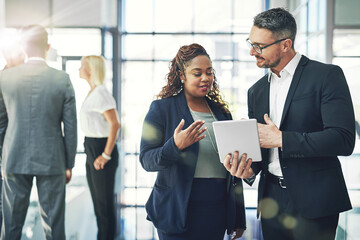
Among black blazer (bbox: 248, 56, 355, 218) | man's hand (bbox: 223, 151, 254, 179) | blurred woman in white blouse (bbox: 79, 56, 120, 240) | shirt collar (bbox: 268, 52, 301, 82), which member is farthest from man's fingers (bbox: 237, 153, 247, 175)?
blurred woman in white blouse (bbox: 79, 56, 120, 240)

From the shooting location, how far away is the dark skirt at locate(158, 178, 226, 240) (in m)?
1.61

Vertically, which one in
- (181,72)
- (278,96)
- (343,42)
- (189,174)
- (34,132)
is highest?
(343,42)

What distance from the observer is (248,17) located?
6703mm

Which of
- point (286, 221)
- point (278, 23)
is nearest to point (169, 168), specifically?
point (286, 221)

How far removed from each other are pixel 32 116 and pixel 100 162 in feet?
2.94

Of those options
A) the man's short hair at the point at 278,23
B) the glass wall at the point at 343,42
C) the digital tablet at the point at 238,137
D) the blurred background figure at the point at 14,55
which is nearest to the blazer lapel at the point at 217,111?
the digital tablet at the point at 238,137

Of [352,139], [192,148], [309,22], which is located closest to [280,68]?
[352,139]

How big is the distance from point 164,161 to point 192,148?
0.52ft

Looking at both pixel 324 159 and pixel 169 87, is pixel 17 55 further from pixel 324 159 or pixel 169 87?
pixel 324 159

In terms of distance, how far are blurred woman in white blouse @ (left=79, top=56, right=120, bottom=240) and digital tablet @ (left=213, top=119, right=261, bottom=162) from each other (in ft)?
5.87

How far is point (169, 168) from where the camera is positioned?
1.64 m

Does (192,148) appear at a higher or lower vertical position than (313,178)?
higher

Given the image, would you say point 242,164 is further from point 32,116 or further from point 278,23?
point 32,116

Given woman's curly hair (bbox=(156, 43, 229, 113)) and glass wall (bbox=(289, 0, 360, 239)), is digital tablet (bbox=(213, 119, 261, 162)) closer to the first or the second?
woman's curly hair (bbox=(156, 43, 229, 113))
